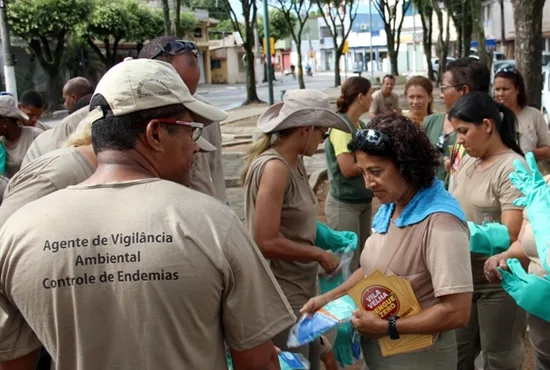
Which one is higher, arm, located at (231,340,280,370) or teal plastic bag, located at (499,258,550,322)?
arm, located at (231,340,280,370)

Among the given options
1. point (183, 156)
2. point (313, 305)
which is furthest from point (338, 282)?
point (183, 156)

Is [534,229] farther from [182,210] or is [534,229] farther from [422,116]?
[422,116]

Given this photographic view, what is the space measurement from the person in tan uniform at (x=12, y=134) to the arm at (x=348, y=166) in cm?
254

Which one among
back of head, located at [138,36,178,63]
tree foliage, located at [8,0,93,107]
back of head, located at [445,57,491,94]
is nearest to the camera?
back of head, located at [138,36,178,63]

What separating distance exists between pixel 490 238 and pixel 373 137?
103 centimetres

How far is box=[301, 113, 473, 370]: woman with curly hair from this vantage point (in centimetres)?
250

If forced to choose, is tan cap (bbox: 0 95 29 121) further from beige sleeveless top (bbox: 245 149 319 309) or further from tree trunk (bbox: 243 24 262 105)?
tree trunk (bbox: 243 24 262 105)

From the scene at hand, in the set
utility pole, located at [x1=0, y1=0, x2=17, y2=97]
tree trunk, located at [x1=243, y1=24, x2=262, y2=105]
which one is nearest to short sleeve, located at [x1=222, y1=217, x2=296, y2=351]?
utility pole, located at [x1=0, y1=0, x2=17, y2=97]

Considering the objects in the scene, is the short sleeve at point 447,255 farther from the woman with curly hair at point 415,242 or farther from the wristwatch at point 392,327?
the wristwatch at point 392,327

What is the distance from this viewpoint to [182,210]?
5.60 ft

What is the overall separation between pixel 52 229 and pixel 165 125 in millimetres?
404

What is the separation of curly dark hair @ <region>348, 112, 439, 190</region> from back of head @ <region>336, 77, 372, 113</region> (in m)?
2.69

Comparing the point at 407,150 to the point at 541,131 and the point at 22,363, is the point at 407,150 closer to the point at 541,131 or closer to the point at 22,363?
the point at 22,363

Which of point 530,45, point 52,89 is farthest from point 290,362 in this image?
point 52,89
